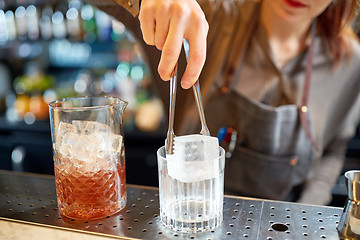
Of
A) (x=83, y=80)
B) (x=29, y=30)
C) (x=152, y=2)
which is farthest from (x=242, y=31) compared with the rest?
(x=29, y=30)

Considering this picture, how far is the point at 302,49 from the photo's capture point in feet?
5.20

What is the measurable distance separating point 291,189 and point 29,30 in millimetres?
2380

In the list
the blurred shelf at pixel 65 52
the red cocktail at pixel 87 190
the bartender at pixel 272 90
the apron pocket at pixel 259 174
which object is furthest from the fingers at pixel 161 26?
the blurred shelf at pixel 65 52

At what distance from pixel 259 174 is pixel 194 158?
839 millimetres

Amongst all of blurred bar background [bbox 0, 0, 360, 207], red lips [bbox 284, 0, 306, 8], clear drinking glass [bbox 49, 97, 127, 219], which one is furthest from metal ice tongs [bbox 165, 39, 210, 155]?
blurred bar background [bbox 0, 0, 360, 207]

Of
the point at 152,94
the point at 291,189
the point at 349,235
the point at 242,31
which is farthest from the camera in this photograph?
the point at 152,94

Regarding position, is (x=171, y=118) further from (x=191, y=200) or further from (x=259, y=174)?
(x=259, y=174)

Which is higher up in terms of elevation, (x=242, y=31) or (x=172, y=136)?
(x=242, y=31)

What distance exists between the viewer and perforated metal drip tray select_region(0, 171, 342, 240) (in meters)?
0.82

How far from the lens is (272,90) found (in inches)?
60.4

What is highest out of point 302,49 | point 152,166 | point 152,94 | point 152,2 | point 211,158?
point 152,2

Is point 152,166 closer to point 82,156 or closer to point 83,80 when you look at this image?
point 83,80

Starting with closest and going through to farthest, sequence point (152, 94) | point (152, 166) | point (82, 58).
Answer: point (152, 166) < point (152, 94) < point (82, 58)

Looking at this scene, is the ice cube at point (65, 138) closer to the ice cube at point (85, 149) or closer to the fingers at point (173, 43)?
the ice cube at point (85, 149)
